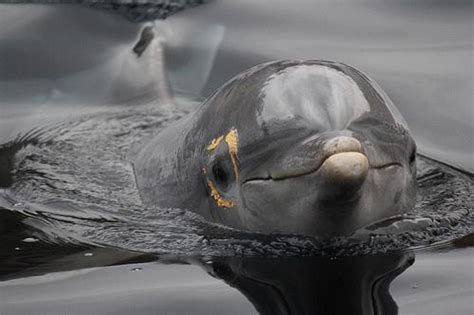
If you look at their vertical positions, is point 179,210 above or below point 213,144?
below

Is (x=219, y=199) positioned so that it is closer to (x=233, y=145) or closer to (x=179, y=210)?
(x=233, y=145)

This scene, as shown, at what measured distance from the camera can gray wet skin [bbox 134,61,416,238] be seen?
6598 mm

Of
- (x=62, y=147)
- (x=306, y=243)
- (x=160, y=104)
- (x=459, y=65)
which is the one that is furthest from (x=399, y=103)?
(x=306, y=243)

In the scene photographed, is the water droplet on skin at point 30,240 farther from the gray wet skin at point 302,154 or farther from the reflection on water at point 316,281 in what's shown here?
the reflection on water at point 316,281

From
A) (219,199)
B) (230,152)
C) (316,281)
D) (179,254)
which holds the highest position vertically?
(230,152)

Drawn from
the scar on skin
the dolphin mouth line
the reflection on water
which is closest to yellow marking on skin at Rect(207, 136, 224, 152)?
the scar on skin

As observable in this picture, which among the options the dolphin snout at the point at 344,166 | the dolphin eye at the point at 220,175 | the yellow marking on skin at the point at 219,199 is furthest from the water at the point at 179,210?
the dolphin snout at the point at 344,166

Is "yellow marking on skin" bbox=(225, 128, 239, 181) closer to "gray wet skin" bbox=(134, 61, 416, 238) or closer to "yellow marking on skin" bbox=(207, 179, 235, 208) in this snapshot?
"gray wet skin" bbox=(134, 61, 416, 238)

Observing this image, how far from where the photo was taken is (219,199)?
7543mm

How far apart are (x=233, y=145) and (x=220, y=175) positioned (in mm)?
241

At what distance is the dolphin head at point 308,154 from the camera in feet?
21.6

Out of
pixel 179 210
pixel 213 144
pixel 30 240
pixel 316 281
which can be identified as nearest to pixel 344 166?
pixel 316 281

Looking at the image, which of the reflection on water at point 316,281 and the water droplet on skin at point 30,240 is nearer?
the reflection on water at point 316,281

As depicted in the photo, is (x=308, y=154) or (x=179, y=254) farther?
(x=179, y=254)
